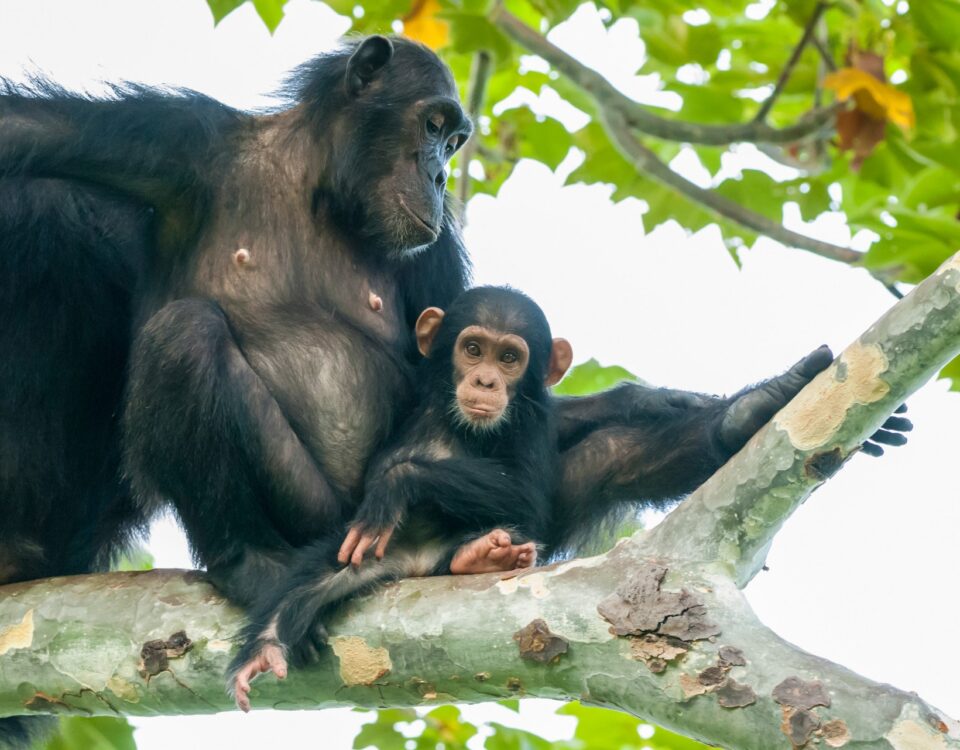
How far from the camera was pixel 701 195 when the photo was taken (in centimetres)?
802

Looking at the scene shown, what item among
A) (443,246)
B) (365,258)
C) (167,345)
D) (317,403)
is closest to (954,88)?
(443,246)

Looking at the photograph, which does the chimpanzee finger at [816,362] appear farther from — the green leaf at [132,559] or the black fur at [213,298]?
the green leaf at [132,559]

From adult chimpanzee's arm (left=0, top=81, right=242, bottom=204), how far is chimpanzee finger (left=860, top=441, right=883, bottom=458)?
254 cm

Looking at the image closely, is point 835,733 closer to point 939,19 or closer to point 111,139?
point 111,139

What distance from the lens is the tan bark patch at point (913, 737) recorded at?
9.80ft

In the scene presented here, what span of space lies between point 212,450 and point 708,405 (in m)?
1.80

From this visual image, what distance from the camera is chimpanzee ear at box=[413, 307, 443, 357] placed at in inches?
212

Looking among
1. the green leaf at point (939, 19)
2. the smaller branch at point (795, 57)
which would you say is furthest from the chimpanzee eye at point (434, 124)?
the green leaf at point (939, 19)

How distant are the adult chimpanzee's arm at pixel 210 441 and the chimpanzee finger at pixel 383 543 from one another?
352 mm

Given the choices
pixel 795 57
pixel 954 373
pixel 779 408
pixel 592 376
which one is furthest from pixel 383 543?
pixel 795 57

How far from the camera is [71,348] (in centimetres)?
523

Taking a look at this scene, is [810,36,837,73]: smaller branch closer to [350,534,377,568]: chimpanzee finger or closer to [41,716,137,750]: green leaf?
[350,534,377,568]: chimpanzee finger

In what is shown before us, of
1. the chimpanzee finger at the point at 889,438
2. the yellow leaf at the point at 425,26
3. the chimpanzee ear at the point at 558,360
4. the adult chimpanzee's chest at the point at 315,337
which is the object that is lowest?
the adult chimpanzee's chest at the point at 315,337

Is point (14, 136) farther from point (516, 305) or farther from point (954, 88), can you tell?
point (954, 88)
